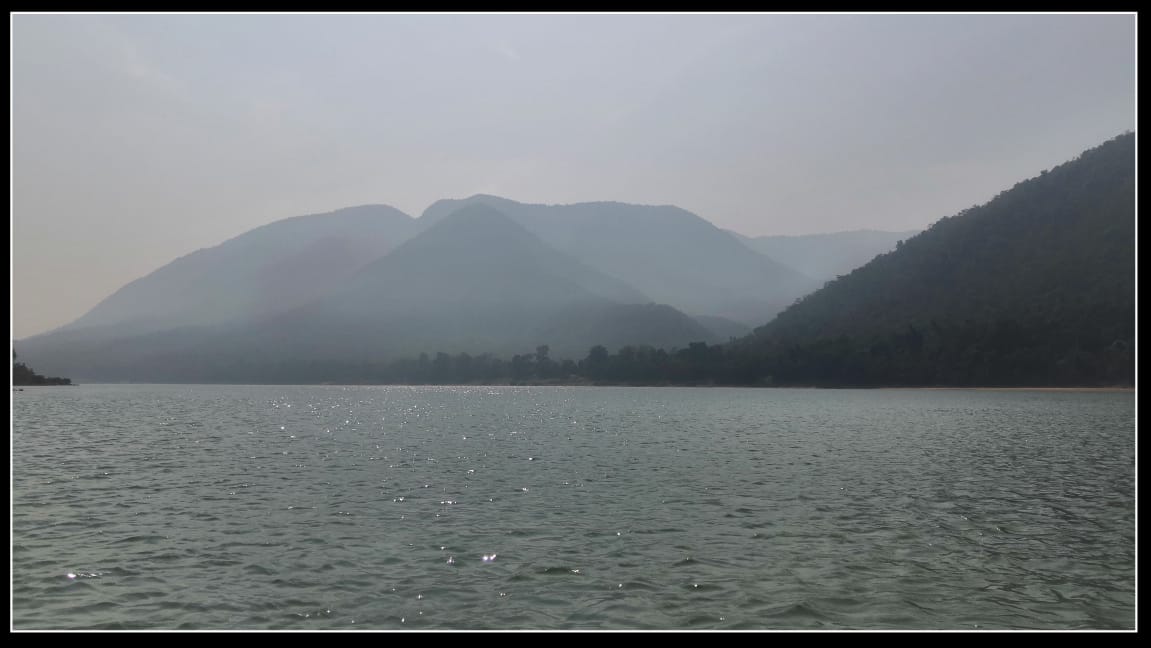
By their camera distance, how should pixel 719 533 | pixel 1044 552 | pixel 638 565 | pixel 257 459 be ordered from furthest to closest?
pixel 257 459
pixel 719 533
pixel 1044 552
pixel 638 565

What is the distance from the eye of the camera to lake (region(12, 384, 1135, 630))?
22016mm

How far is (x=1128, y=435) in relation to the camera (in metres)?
80.0

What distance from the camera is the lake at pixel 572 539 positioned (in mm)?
22016

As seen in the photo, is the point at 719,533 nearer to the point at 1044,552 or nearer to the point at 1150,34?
the point at 1044,552

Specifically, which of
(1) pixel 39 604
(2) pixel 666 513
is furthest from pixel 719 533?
(1) pixel 39 604

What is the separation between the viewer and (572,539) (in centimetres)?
3072

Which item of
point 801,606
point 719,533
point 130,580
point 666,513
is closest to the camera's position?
point 801,606

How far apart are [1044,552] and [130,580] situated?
3244cm
